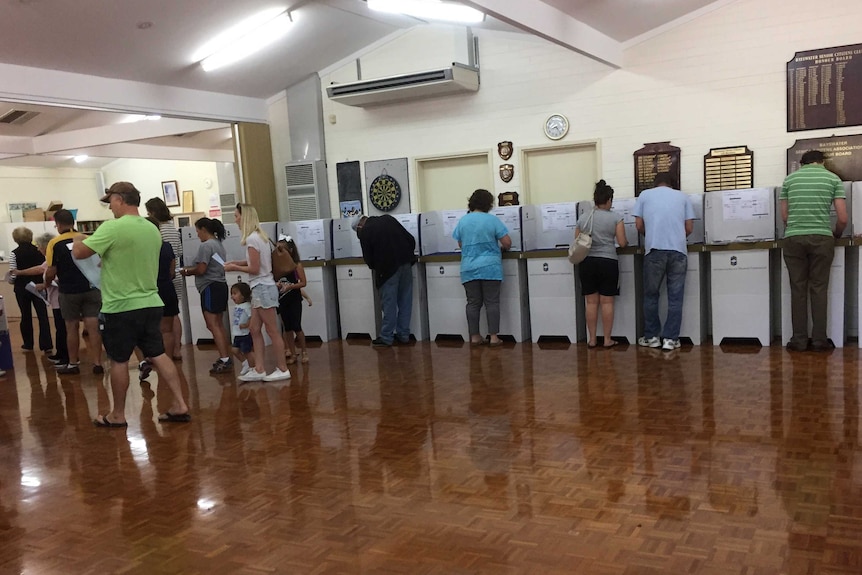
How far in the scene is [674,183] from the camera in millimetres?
7301

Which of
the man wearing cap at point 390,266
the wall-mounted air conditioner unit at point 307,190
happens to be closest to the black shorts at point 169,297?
the man wearing cap at point 390,266

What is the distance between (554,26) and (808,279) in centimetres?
297

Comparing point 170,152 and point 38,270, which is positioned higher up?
point 170,152

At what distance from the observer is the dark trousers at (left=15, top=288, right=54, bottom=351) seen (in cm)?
784

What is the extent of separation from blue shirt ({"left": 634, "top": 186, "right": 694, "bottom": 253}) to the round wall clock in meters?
2.05

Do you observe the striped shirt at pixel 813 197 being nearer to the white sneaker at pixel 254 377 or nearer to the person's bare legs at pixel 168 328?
the white sneaker at pixel 254 377

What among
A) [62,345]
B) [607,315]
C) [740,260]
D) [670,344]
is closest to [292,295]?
[62,345]

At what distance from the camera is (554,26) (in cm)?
593

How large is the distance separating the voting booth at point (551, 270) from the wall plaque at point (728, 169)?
5.20 ft

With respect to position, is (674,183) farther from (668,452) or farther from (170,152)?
(170,152)

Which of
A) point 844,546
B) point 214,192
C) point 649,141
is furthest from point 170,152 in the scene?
point 844,546

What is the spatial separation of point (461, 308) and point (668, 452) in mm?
3798

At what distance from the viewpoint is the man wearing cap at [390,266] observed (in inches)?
271

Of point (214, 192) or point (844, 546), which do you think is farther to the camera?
point (214, 192)
